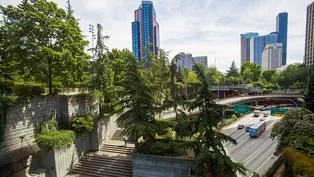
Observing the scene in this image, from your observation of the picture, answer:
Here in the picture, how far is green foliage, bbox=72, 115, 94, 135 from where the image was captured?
14.5m

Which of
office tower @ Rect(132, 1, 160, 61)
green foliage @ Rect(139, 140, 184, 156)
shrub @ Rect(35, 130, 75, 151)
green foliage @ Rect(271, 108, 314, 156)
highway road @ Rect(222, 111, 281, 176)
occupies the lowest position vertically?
highway road @ Rect(222, 111, 281, 176)

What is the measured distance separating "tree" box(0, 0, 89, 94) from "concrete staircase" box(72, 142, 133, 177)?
669cm

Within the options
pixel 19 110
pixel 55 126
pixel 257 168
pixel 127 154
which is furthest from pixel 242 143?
pixel 19 110

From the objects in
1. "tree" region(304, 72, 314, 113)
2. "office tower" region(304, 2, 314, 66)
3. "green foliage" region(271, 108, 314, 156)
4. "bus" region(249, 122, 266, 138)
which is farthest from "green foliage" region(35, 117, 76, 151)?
"office tower" region(304, 2, 314, 66)

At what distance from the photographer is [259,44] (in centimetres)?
16575

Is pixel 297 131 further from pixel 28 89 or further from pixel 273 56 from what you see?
pixel 273 56

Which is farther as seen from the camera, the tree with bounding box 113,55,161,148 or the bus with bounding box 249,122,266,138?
the bus with bounding box 249,122,266,138

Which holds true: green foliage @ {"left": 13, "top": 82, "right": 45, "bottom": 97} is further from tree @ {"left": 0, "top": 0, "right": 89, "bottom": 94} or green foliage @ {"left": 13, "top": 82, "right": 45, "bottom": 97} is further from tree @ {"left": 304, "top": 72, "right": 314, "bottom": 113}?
tree @ {"left": 304, "top": 72, "right": 314, "bottom": 113}

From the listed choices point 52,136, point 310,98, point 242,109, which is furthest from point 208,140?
point 310,98

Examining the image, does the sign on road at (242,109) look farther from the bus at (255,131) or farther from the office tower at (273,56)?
the office tower at (273,56)

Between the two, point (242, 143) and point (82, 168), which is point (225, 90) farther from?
point (82, 168)

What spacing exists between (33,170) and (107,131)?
6.39 meters

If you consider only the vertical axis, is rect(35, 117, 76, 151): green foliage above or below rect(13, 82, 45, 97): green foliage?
below

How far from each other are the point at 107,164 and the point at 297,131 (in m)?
13.1
